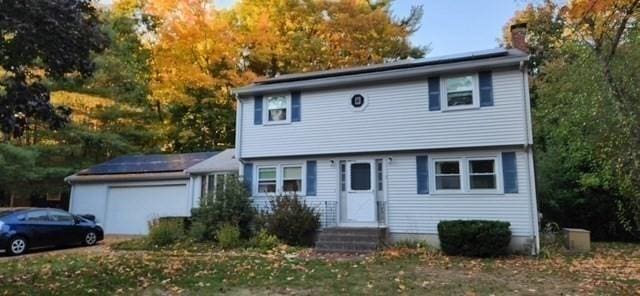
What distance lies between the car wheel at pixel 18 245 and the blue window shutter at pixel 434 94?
41.0 ft

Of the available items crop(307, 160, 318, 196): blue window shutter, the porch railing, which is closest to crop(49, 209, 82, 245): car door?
the porch railing

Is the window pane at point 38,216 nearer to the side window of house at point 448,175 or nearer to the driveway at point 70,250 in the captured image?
the driveway at point 70,250

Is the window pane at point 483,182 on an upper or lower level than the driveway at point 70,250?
upper

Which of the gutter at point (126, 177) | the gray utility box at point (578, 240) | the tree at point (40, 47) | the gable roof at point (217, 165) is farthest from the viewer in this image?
the gutter at point (126, 177)

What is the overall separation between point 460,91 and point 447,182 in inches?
104

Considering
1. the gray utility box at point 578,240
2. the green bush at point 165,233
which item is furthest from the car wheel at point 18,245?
the gray utility box at point 578,240

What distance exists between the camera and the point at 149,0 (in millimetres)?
26047

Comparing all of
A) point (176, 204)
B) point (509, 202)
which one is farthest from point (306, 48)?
point (509, 202)

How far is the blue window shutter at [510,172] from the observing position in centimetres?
1222

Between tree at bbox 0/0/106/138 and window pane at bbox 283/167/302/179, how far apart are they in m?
7.54

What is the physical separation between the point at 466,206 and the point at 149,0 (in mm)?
21582

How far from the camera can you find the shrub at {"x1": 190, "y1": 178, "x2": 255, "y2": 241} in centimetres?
1441

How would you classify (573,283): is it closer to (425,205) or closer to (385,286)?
(385,286)

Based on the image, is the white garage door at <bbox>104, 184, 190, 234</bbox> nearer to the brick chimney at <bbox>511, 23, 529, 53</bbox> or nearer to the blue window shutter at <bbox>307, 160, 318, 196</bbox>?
the blue window shutter at <bbox>307, 160, 318, 196</bbox>
